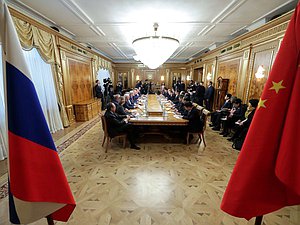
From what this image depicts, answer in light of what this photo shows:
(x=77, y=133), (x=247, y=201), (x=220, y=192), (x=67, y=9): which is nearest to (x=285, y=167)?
(x=247, y=201)

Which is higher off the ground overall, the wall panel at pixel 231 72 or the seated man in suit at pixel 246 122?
the wall panel at pixel 231 72

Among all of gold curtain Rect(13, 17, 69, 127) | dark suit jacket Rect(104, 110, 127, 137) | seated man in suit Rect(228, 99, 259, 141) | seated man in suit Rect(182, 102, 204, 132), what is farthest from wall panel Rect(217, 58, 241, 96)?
gold curtain Rect(13, 17, 69, 127)

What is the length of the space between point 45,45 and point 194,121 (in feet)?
15.0

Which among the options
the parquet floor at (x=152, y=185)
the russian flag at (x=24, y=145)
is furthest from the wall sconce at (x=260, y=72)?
the russian flag at (x=24, y=145)

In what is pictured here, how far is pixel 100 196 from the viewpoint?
88.4 inches

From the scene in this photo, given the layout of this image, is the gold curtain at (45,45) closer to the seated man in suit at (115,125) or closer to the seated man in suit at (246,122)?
the seated man in suit at (115,125)

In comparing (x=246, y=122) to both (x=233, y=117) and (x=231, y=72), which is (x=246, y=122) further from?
(x=231, y=72)

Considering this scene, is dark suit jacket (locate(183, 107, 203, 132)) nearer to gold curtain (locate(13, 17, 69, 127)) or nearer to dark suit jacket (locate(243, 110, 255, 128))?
dark suit jacket (locate(243, 110, 255, 128))

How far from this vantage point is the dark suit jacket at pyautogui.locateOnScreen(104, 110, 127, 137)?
3551 mm

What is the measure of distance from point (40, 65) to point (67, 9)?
178cm

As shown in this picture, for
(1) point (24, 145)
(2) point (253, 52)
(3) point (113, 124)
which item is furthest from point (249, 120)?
(1) point (24, 145)

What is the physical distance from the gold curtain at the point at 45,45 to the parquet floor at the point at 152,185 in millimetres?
2120

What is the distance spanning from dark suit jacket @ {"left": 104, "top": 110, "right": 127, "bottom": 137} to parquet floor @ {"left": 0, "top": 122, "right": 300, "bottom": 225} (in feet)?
1.50

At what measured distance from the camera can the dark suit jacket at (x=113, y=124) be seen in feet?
11.7
